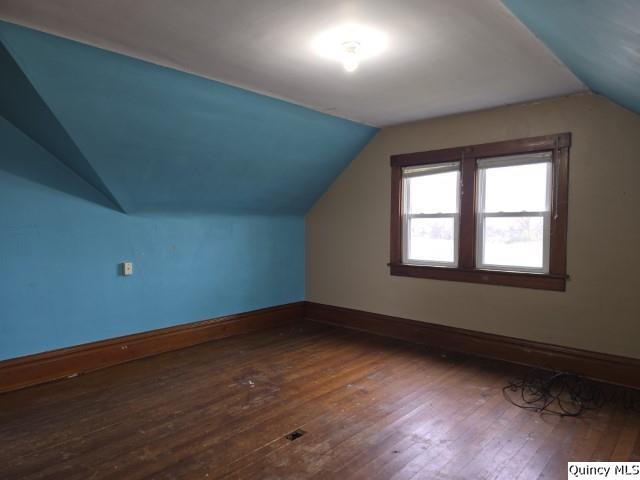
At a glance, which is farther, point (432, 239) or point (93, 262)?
point (432, 239)

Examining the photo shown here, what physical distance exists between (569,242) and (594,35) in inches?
82.8

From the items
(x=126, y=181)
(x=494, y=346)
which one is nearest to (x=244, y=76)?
(x=126, y=181)

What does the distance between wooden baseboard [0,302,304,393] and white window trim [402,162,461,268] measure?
1.82 metres

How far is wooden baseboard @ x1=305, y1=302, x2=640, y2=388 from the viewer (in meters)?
3.26

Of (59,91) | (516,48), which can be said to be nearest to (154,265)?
(59,91)

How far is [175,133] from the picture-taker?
10.9 feet

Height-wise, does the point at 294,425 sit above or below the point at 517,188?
below

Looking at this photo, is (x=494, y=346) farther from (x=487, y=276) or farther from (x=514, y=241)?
(x=514, y=241)

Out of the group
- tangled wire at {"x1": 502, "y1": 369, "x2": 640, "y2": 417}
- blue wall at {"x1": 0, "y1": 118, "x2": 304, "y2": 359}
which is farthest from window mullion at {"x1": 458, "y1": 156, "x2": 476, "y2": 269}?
blue wall at {"x1": 0, "y1": 118, "x2": 304, "y2": 359}

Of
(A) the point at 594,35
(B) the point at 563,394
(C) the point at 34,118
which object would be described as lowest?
(B) the point at 563,394

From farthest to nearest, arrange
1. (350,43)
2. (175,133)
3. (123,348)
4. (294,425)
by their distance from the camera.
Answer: (123,348)
(175,133)
(294,425)
(350,43)

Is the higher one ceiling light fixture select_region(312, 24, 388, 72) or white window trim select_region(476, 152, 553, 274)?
ceiling light fixture select_region(312, 24, 388, 72)

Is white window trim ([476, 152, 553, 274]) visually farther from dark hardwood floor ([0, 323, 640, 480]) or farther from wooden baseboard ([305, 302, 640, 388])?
dark hardwood floor ([0, 323, 640, 480])

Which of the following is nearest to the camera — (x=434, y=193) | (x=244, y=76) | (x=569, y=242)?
(x=244, y=76)
